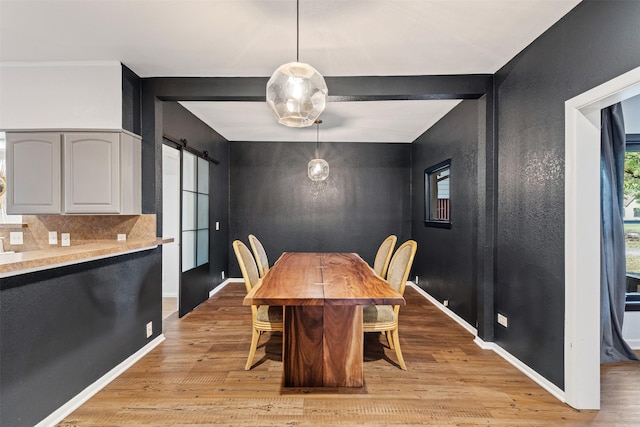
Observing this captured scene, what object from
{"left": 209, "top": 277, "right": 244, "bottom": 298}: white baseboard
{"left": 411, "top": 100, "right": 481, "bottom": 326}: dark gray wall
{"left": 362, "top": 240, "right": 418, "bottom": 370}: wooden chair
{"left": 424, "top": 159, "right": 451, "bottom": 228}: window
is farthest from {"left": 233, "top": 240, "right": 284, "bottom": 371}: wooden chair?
{"left": 424, "top": 159, "right": 451, "bottom": 228}: window

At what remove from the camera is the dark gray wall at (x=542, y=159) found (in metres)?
1.79

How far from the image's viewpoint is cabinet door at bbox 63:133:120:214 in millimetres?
2527

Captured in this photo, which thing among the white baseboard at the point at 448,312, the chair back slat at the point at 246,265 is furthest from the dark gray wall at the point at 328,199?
the chair back slat at the point at 246,265

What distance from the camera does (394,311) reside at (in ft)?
8.11

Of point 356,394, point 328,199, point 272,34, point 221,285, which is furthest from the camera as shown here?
point 328,199

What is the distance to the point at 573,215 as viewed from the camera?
1.97 m

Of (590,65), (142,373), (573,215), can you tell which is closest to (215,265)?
(142,373)

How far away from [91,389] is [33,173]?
68.2 inches

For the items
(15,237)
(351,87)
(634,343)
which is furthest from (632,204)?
(15,237)

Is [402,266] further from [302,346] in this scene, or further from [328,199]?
[328,199]

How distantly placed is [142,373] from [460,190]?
365cm

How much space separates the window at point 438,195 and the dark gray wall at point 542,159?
1.37m

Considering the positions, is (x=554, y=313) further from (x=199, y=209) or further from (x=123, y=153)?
(x=199, y=209)

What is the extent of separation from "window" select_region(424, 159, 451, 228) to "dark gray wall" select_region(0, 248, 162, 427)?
3.62 metres
